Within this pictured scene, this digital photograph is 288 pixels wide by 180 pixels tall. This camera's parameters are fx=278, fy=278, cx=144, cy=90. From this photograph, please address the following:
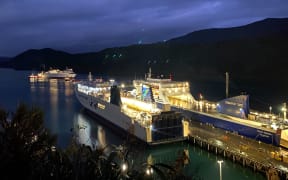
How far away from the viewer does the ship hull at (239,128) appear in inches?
779

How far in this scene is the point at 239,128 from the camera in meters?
22.5

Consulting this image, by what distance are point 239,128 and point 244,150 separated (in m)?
4.43

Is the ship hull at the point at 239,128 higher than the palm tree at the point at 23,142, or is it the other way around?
the palm tree at the point at 23,142

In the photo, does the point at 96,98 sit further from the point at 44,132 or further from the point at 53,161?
the point at 53,161

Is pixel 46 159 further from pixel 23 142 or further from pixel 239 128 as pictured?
pixel 239 128

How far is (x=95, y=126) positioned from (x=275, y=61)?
83.6 metres

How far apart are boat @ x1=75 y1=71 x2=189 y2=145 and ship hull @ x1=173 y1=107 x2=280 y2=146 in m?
3.21

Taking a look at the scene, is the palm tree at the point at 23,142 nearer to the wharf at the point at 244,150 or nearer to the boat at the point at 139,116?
the wharf at the point at 244,150

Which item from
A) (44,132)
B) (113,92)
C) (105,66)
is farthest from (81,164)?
(105,66)

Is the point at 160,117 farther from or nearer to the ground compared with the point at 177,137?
farther from the ground

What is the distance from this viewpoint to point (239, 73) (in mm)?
94438

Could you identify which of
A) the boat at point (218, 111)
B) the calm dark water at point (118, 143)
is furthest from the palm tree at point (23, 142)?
the boat at point (218, 111)

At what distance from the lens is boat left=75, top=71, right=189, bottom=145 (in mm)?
21547

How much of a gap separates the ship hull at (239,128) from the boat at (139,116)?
3.21 metres
